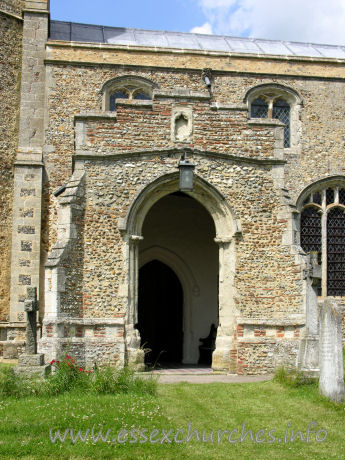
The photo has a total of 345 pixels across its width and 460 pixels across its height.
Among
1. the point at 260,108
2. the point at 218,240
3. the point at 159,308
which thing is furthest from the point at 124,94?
the point at 218,240

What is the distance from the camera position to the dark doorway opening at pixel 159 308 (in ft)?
57.6

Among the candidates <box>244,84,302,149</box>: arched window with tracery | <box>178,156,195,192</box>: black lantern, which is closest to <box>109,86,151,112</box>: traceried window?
<box>244,84,302,149</box>: arched window with tracery

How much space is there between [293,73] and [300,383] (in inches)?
448

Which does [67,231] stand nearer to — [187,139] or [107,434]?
[187,139]

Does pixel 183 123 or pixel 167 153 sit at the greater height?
pixel 183 123

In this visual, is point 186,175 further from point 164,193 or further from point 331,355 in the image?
point 331,355

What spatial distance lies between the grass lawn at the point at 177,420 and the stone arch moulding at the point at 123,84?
992cm

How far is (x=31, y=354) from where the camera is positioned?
34.5 ft

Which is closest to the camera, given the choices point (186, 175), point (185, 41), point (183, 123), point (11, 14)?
point (186, 175)

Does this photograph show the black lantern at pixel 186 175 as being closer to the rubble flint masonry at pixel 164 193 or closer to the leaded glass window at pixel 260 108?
the rubble flint masonry at pixel 164 193

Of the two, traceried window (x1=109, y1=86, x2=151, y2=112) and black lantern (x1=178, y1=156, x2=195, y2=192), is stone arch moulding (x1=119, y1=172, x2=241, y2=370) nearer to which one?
black lantern (x1=178, y1=156, x2=195, y2=192)

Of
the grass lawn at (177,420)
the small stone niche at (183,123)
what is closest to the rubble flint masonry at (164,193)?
the small stone niche at (183,123)

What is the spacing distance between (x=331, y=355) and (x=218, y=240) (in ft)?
14.7

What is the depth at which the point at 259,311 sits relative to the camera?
41.9 feet
